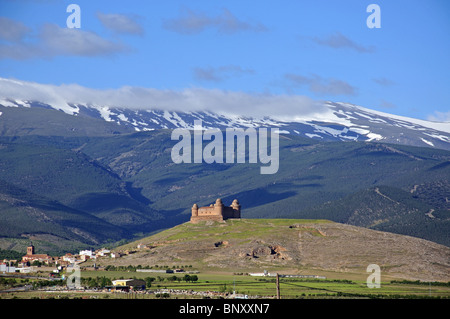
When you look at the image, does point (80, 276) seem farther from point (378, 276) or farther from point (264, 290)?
point (378, 276)

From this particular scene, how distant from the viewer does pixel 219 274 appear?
189750mm

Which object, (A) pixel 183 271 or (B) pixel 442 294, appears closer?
(B) pixel 442 294
